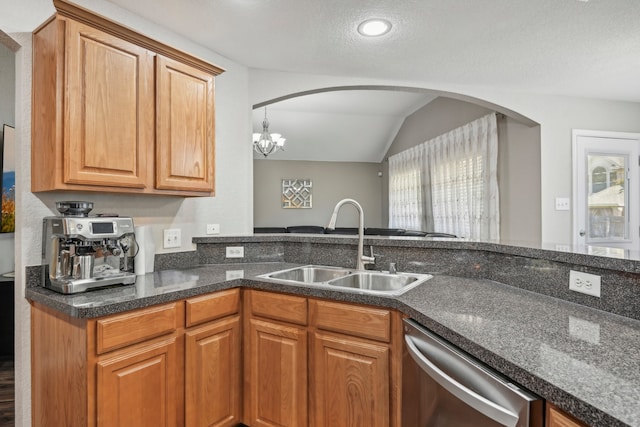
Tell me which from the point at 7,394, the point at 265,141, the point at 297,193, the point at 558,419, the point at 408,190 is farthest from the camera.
Result: the point at 297,193

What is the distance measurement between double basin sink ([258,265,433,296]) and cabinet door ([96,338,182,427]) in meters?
0.61

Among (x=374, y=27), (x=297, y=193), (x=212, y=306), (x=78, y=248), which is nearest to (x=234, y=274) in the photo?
(x=212, y=306)

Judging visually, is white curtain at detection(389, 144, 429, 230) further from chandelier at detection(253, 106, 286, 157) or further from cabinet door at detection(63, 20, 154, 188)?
cabinet door at detection(63, 20, 154, 188)

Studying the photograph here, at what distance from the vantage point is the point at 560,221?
12.1ft

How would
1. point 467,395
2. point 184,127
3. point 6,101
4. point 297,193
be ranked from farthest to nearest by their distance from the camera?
point 297,193 → point 6,101 → point 184,127 → point 467,395

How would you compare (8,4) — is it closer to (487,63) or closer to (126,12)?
(126,12)

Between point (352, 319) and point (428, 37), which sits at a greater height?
point (428, 37)

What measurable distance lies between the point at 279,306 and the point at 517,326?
3.45 feet

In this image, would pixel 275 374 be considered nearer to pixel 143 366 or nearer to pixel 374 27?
pixel 143 366

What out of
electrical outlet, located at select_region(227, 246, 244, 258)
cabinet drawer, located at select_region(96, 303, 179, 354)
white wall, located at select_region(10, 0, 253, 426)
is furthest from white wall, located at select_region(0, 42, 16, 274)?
cabinet drawer, located at select_region(96, 303, 179, 354)

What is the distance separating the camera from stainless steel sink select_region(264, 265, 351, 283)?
84.2 inches

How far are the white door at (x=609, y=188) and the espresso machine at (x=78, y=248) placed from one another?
4.32 meters

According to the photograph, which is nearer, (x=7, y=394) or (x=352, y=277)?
(x=352, y=277)

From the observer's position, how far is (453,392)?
0.97 metres
